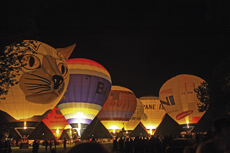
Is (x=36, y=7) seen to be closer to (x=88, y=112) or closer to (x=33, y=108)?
(x=33, y=108)

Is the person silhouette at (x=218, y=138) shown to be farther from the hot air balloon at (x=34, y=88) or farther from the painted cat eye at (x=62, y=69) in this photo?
the painted cat eye at (x=62, y=69)

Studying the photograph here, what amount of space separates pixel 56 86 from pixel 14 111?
12.7ft

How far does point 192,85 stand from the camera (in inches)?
1521

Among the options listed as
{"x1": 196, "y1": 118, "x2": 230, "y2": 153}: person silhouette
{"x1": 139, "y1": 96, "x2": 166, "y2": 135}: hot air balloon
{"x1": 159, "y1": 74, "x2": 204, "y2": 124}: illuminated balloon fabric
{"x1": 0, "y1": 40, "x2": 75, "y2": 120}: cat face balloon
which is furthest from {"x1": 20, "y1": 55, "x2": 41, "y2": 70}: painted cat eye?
{"x1": 139, "y1": 96, "x2": 166, "y2": 135}: hot air balloon

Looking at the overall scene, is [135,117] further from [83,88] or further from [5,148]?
[5,148]

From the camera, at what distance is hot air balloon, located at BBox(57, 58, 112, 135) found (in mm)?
28688

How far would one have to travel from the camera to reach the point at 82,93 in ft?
94.1

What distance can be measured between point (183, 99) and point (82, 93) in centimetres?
1715

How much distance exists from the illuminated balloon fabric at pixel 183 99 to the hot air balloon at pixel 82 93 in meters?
14.6

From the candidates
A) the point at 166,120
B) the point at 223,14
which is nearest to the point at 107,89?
the point at 223,14

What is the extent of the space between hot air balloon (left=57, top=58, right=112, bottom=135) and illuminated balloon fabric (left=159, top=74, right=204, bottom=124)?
14.6m

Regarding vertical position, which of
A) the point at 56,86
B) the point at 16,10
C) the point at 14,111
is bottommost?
the point at 14,111

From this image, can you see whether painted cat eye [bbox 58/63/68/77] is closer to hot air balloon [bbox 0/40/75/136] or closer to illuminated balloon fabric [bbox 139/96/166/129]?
hot air balloon [bbox 0/40/75/136]

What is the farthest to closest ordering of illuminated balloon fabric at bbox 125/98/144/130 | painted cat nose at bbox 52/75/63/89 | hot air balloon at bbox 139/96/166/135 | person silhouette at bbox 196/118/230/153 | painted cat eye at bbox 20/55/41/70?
1. hot air balloon at bbox 139/96/166/135
2. illuminated balloon fabric at bbox 125/98/144/130
3. painted cat nose at bbox 52/75/63/89
4. painted cat eye at bbox 20/55/41/70
5. person silhouette at bbox 196/118/230/153
